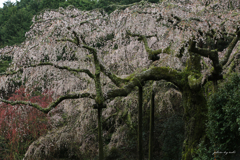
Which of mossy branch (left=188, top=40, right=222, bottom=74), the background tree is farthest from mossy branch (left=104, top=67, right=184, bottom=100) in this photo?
mossy branch (left=188, top=40, right=222, bottom=74)

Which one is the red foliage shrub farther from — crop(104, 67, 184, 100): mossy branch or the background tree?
crop(104, 67, 184, 100): mossy branch

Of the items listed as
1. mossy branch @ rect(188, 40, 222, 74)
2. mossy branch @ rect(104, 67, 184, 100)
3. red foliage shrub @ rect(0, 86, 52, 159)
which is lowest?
red foliage shrub @ rect(0, 86, 52, 159)

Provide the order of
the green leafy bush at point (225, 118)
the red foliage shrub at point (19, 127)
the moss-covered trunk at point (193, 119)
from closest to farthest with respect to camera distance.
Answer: the green leafy bush at point (225, 118) < the moss-covered trunk at point (193, 119) < the red foliage shrub at point (19, 127)

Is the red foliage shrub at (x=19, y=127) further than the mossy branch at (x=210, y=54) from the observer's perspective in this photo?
Yes

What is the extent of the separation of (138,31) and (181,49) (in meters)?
1.56

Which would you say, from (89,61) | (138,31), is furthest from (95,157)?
(138,31)

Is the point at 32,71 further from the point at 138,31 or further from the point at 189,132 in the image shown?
the point at 189,132

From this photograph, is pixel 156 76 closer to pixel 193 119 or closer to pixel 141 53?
pixel 193 119

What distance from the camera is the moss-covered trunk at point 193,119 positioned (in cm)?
405

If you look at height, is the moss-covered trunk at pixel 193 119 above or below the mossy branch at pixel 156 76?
below

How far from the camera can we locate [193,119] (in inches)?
160

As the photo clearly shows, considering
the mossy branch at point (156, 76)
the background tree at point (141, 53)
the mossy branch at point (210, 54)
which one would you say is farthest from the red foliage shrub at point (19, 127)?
the mossy branch at point (210, 54)

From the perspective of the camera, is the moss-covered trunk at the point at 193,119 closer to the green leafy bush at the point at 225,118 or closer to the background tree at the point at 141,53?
the background tree at the point at 141,53

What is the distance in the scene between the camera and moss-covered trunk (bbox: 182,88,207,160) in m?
4.05
